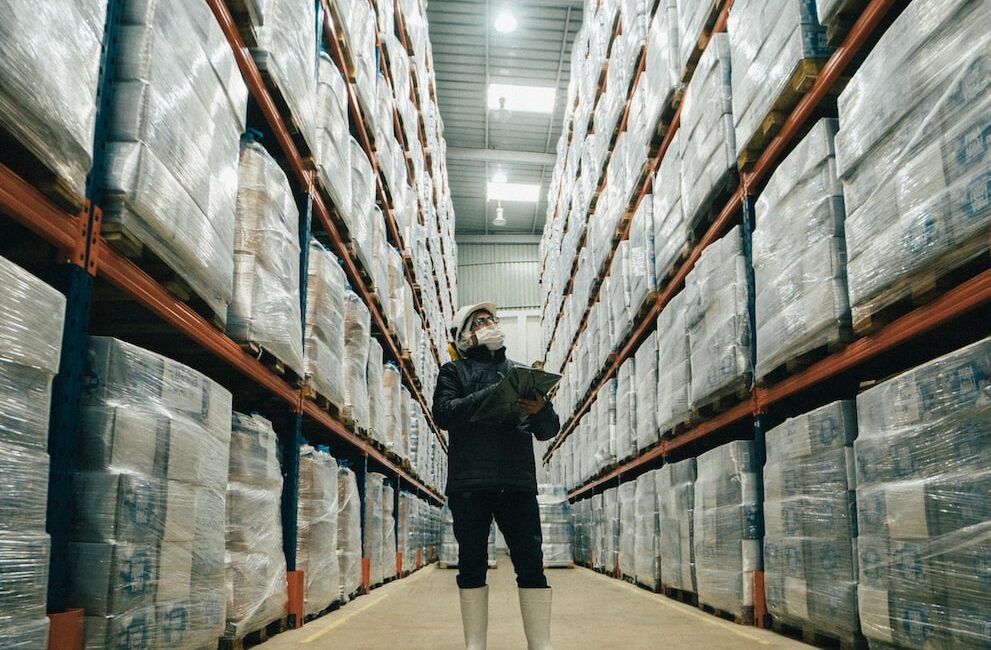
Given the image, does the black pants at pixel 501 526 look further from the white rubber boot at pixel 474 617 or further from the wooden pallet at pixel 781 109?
the wooden pallet at pixel 781 109

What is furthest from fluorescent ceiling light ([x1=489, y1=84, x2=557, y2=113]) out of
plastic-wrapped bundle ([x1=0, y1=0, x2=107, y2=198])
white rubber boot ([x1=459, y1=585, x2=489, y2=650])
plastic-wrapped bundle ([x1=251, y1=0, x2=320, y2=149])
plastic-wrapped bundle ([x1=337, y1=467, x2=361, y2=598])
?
plastic-wrapped bundle ([x1=0, y1=0, x2=107, y2=198])

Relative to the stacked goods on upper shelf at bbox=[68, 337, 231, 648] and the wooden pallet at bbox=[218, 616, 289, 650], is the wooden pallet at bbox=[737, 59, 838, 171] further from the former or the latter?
the wooden pallet at bbox=[218, 616, 289, 650]

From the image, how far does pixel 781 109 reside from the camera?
396 centimetres

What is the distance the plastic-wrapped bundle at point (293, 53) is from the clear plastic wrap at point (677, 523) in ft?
10.9

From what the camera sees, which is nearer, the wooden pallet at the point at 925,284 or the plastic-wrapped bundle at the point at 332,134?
the wooden pallet at the point at 925,284

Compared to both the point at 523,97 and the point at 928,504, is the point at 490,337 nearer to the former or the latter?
the point at 928,504

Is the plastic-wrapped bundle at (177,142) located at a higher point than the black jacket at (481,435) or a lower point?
higher

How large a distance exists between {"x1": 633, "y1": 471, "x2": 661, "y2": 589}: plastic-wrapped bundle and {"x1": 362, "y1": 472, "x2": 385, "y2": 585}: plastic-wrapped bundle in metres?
2.28

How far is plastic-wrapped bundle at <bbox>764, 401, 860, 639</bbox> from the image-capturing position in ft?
10.5

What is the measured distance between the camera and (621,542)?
7.63 metres

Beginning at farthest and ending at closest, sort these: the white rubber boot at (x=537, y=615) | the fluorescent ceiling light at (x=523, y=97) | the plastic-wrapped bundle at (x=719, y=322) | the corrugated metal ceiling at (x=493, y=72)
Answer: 1. the fluorescent ceiling light at (x=523, y=97)
2. the corrugated metal ceiling at (x=493, y=72)
3. the plastic-wrapped bundle at (x=719, y=322)
4. the white rubber boot at (x=537, y=615)

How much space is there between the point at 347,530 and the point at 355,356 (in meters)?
1.24

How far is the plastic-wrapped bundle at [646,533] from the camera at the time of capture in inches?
248

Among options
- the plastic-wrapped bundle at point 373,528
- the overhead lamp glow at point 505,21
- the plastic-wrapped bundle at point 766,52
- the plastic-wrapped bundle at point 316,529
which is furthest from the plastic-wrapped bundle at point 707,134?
the overhead lamp glow at point 505,21
